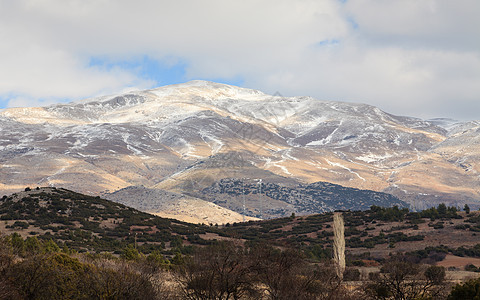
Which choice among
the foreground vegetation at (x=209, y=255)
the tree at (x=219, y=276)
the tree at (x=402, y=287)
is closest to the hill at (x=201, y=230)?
the foreground vegetation at (x=209, y=255)

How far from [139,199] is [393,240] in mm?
93407

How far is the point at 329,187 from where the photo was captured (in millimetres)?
195750

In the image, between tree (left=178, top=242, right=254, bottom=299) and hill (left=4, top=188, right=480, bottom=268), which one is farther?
hill (left=4, top=188, right=480, bottom=268)

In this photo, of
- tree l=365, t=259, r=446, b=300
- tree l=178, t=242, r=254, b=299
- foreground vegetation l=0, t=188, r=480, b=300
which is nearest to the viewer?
foreground vegetation l=0, t=188, r=480, b=300

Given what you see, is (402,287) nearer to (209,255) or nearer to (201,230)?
(209,255)

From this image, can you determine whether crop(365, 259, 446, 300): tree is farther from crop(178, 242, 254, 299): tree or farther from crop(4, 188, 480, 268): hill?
crop(4, 188, 480, 268): hill

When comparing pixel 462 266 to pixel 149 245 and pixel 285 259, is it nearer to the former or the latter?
pixel 285 259

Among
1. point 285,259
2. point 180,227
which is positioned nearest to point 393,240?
point 180,227

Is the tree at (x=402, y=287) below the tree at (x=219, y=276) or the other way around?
below

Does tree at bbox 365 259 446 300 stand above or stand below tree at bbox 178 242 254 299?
below

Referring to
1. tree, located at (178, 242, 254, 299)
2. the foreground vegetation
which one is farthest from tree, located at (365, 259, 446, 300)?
tree, located at (178, 242, 254, 299)

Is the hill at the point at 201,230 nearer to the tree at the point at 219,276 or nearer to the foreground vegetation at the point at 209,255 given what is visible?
the foreground vegetation at the point at 209,255

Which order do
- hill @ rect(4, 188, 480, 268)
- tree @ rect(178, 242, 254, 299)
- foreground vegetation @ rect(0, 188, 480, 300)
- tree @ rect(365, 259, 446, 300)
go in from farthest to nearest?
hill @ rect(4, 188, 480, 268)
tree @ rect(365, 259, 446, 300)
tree @ rect(178, 242, 254, 299)
foreground vegetation @ rect(0, 188, 480, 300)

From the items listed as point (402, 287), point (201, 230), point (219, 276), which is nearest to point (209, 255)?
point (219, 276)
